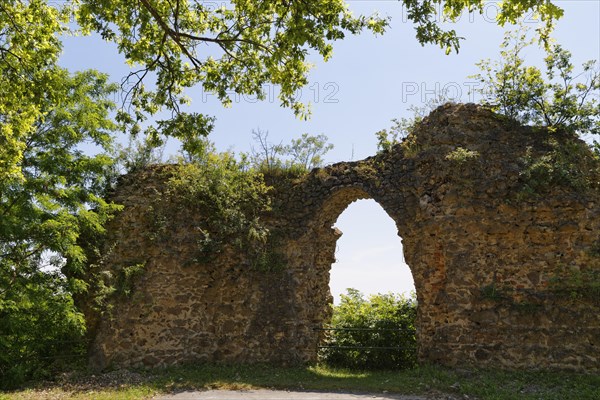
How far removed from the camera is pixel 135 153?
566 inches

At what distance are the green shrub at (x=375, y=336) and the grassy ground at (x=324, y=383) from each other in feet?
2.83

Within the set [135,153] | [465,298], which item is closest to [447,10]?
[465,298]

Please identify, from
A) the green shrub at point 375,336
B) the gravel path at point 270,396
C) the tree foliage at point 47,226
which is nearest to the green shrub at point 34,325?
the tree foliage at point 47,226

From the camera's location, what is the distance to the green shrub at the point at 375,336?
12.4m

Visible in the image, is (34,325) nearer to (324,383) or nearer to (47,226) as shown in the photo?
(47,226)

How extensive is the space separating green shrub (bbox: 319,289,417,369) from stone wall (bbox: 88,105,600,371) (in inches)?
30.6

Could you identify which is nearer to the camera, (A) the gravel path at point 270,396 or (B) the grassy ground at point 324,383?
(B) the grassy ground at point 324,383

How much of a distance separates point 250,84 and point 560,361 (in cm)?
769

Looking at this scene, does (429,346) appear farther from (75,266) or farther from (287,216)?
(75,266)

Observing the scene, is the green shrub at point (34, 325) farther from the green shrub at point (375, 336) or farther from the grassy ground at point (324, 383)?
the green shrub at point (375, 336)

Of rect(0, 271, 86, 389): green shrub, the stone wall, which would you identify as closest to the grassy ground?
the stone wall

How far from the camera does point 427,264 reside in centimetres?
1119

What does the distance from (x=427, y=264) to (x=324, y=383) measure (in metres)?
3.36

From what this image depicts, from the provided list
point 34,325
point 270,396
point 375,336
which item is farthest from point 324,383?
point 34,325
